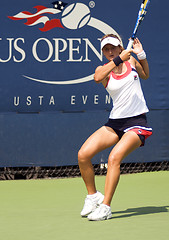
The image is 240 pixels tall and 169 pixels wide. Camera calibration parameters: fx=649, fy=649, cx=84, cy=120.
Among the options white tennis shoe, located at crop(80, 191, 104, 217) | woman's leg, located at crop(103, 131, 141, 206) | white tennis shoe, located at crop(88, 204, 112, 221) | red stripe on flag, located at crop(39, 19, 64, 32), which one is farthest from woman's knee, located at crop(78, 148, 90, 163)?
red stripe on flag, located at crop(39, 19, 64, 32)

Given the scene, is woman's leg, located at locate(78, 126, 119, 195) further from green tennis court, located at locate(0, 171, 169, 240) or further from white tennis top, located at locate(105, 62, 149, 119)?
green tennis court, located at locate(0, 171, 169, 240)

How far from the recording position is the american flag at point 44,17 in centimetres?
839

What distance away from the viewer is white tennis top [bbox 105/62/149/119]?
19.0 ft

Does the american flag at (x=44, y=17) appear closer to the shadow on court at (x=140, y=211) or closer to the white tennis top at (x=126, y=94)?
the white tennis top at (x=126, y=94)

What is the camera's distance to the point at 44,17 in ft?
27.7

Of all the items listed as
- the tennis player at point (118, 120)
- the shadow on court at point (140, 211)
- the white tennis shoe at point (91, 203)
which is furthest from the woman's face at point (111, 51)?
the shadow on court at point (140, 211)

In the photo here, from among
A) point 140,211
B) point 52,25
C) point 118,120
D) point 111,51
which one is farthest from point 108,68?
point 52,25

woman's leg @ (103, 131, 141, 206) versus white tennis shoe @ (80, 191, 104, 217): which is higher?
woman's leg @ (103, 131, 141, 206)

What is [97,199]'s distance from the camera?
5.81 metres

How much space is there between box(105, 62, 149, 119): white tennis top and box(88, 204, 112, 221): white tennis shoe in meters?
0.84

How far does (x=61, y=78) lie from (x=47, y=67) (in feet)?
0.76

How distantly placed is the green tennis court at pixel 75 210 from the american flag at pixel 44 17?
2.03 m

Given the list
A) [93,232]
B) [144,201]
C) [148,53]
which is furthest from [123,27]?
[93,232]

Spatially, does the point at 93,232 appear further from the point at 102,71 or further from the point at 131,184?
the point at 131,184
